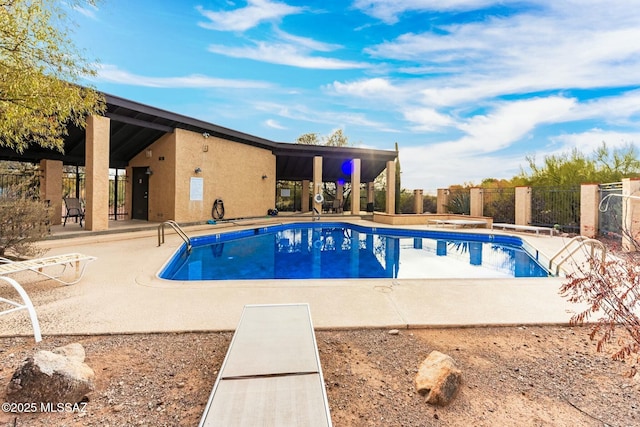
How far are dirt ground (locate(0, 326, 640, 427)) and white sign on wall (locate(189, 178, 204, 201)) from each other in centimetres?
1028

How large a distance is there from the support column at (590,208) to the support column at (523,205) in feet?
8.79

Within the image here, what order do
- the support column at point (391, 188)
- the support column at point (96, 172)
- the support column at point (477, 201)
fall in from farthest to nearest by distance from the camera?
the support column at point (391, 188) → the support column at point (477, 201) → the support column at point (96, 172)

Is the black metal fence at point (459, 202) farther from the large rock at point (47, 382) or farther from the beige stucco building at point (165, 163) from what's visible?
the large rock at point (47, 382)

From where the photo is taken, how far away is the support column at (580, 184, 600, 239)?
10.3 metres

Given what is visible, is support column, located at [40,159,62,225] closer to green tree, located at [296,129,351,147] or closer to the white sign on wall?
the white sign on wall

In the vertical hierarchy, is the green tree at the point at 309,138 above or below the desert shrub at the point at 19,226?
above

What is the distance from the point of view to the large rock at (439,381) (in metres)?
2.07

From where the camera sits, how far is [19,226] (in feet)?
17.6

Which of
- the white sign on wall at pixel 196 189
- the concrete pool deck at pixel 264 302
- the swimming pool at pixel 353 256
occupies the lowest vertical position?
the swimming pool at pixel 353 256

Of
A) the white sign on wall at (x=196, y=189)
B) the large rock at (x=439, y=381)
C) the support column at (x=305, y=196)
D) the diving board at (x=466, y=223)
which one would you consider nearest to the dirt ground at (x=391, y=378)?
the large rock at (x=439, y=381)

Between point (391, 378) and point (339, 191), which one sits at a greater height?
point (339, 191)

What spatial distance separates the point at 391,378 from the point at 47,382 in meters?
2.41

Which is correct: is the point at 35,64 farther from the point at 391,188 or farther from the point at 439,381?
the point at 391,188

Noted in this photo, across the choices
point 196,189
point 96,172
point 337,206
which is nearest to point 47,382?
point 96,172
